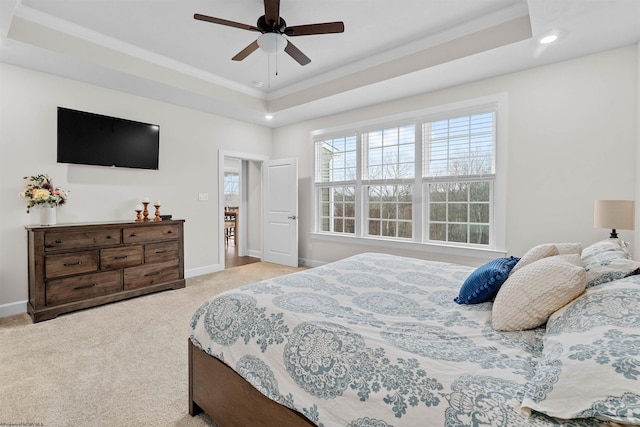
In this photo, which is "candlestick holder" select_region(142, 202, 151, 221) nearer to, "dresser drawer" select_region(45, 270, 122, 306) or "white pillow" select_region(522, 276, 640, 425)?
"dresser drawer" select_region(45, 270, 122, 306)

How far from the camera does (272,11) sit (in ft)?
7.51

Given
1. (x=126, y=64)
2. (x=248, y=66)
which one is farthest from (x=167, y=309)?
(x=248, y=66)

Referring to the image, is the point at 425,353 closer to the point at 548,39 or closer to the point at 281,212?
the point at 548,39

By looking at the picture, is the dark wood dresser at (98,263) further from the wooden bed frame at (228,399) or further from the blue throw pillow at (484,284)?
the blue throw pillow at (484,284)

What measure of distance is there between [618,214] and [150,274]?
480cm

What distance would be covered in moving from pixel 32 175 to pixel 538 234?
5.61 metres

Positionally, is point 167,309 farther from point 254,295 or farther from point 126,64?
point 126,64

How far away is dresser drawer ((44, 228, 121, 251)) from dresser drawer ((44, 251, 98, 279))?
93 mm

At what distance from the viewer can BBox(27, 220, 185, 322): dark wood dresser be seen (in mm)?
2926

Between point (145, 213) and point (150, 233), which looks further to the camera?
point (145, 213)

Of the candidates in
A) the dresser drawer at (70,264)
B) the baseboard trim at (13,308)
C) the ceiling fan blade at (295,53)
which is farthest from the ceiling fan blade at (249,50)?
the baseboard trim at (13,308)

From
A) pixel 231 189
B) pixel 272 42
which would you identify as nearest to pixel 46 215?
pixel 272 42

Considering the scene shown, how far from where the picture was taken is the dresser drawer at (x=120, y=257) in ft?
10.9

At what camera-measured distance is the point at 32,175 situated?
324cm
